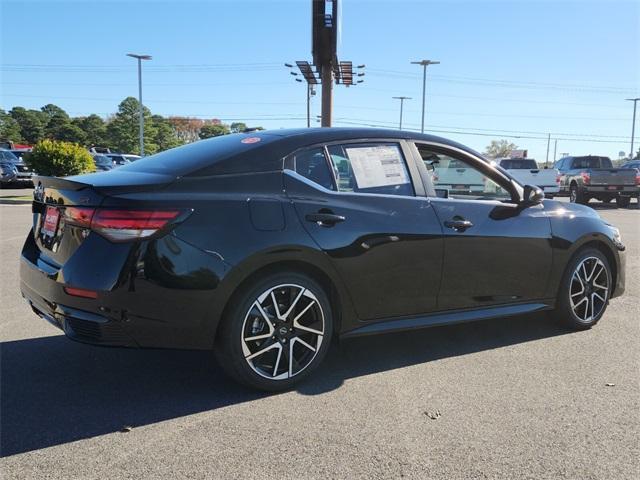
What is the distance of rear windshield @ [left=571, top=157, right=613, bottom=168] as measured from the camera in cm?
2266

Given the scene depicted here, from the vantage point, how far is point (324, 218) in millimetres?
3500

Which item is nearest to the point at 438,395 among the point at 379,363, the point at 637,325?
the point at 379,363

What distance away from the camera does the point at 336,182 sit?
369 centimetres

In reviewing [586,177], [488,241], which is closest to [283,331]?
[488,241]

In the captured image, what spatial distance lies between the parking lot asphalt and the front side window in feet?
3.92

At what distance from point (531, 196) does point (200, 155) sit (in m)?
2.61

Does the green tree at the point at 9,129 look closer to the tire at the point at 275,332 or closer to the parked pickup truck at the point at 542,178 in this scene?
the parked pickup truck at the point at 542,178

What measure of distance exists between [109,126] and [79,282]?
106 metres

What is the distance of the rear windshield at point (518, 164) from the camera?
23.4 m

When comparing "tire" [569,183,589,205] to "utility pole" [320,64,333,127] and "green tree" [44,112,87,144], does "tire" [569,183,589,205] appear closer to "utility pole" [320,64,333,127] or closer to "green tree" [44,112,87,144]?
"utility pole" [320,64,333,127]

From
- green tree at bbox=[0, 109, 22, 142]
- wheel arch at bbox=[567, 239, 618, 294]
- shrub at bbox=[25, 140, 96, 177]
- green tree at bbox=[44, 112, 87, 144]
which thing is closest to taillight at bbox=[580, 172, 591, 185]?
wheel arch at bbox=[567, 239, 618, 294]

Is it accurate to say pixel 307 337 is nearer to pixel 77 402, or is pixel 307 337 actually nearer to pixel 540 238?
pixel 77 402

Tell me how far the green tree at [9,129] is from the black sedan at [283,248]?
332ft

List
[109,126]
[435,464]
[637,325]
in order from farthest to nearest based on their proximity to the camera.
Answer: [109,126]
[637,325]
[435,464]
